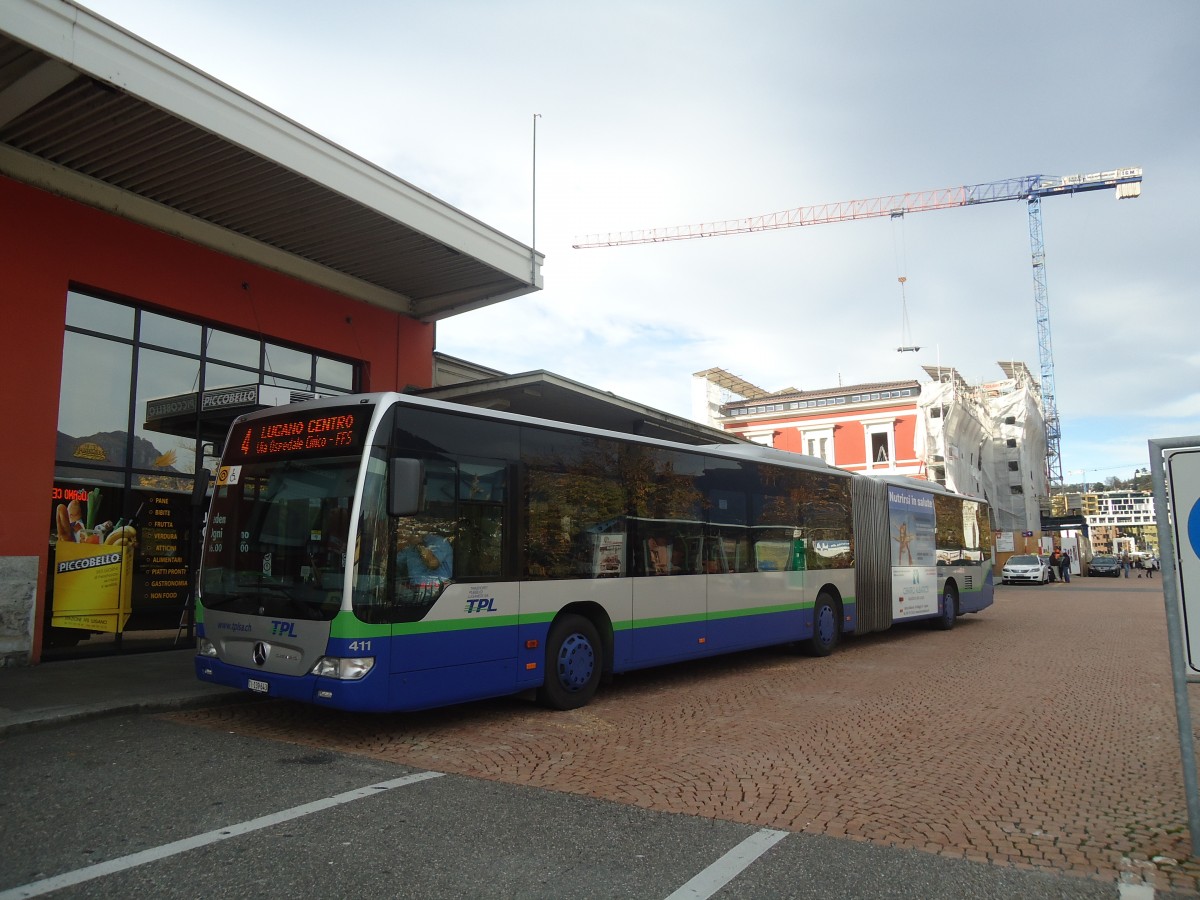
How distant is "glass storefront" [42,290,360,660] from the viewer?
34.7ft

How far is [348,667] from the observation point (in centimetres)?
659

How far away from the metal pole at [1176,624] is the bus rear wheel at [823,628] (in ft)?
27.0

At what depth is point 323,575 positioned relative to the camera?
6805 millimetres

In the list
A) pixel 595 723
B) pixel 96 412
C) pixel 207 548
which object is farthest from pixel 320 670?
pixel 96 412

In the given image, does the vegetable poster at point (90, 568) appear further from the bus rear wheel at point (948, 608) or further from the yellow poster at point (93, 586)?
the bus rear wheel at point (948, 608)

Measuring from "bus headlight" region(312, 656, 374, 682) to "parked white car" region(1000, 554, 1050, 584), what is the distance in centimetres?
4298

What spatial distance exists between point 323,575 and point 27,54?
6.42 metres

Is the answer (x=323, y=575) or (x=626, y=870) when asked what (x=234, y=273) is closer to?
(x=323, y=575)

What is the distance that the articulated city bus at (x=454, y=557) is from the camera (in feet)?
22.2

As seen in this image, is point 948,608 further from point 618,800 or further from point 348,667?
point 348,667

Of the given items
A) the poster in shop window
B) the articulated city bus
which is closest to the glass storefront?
the articulated city bus

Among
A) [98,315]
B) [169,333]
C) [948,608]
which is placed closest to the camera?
[98,315]

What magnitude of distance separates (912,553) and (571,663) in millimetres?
10069

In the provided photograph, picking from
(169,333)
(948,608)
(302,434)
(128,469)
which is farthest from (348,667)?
(948,608)
